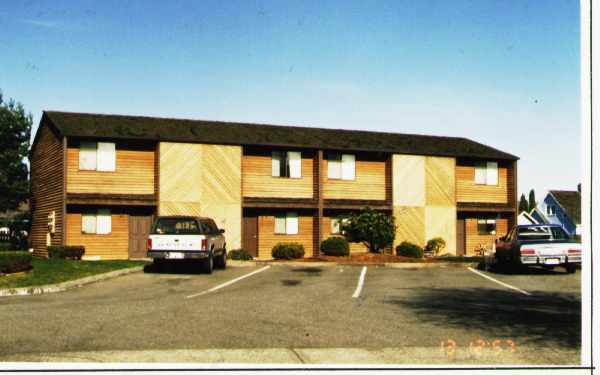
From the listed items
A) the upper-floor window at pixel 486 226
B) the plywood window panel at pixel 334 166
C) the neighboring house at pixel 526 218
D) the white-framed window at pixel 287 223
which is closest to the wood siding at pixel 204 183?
the white-framed window at pixel 287 223

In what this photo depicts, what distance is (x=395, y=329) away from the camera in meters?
9.81

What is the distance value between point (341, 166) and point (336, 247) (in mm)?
5557

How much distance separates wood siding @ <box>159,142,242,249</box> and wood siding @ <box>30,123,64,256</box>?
4677 millimetres

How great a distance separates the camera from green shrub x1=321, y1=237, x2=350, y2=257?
31.2 meters

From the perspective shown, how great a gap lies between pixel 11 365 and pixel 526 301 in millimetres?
10350

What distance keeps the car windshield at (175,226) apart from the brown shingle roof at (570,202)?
1976 inches

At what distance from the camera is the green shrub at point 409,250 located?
32.2 metres

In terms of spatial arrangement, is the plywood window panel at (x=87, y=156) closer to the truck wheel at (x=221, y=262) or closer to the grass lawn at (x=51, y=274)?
the grass lawn at (x=51, y=274)

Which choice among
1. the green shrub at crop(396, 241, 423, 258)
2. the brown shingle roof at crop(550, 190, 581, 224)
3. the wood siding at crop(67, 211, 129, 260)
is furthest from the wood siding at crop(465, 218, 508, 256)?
the brown shingle roof at crop(550, 190, 581, 224)

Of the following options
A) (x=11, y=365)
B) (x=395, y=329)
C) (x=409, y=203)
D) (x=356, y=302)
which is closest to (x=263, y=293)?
(x=356, y=302)

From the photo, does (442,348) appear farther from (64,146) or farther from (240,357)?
(64,146)

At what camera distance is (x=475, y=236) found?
38.0 meters

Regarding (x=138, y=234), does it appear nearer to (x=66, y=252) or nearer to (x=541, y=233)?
(x=66, y=252)

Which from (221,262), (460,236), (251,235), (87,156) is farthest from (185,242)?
(460,236)
